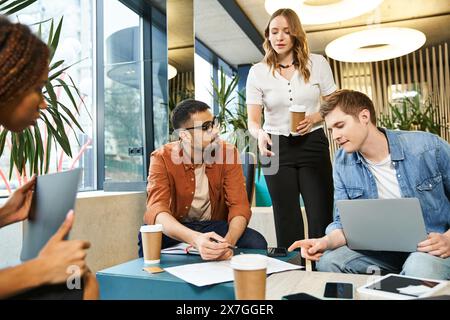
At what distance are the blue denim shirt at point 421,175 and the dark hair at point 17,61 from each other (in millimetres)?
1318

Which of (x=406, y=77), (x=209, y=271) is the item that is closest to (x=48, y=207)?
(x=209, y=271)

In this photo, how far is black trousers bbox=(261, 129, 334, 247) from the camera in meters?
2.08

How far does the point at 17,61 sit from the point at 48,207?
1.01ft

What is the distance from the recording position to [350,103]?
180 cm

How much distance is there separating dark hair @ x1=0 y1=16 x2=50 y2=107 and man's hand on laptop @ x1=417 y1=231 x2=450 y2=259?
51.0 inches

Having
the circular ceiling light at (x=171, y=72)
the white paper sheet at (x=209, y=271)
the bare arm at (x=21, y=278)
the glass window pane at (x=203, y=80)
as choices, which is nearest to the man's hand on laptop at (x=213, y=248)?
the white paper sheet at (x=209, y=271)

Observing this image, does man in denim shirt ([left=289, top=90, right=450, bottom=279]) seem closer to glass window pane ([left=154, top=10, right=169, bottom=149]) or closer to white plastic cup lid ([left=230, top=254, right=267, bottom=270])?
white plastic cup lid ([left=230, top=254, right=267, bottom=270])

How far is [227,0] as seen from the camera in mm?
5020

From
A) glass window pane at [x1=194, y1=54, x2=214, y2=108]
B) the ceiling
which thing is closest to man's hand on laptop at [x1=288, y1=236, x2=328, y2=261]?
the ceiling

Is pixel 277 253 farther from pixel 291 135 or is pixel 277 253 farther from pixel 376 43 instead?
pixel 376 43

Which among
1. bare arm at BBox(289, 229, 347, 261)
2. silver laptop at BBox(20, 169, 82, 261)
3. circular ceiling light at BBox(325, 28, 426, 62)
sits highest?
circular ceiling light at BBox(325, 28, 426, 62)

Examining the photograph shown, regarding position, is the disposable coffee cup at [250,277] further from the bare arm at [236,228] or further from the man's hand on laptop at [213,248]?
the bare arm at [236,228]

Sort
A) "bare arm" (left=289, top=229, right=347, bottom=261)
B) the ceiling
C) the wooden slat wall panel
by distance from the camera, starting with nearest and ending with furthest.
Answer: "bare arm" (left=289, top=229, right=347, bottom=261) → the ceiling → the wooden slat wall panel
